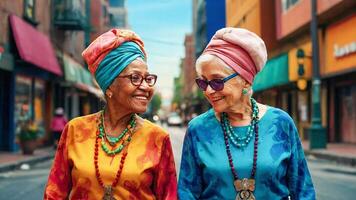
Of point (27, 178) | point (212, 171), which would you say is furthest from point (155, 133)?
point (27, 178)

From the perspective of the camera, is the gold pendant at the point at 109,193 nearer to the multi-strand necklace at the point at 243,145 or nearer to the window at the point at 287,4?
the multi-strand necklace at the point at 243,145

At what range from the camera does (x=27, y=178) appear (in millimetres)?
12352

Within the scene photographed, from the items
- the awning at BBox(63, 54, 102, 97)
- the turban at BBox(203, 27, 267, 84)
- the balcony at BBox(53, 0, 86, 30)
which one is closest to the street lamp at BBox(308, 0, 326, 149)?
the awning at BBox(63, 54, 102, 97)

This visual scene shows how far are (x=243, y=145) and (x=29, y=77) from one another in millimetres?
21574

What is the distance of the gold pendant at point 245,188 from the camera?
275 centimetres

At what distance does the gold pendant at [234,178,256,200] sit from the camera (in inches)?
108

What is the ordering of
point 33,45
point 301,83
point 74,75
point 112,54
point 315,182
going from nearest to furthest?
point 112,54 < point 315,182 < point 33,45 < point 301,83 < point 74,75

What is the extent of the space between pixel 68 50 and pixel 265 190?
2991 cm

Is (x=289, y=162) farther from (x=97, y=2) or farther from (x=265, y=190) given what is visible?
(x=97, y=2)

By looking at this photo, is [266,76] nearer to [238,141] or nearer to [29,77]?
[29,77]

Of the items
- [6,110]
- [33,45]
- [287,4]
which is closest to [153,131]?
[6,110]

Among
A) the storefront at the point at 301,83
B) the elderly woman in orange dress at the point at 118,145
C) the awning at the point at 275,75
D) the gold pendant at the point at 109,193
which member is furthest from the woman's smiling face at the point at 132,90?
the awning at the point at 275,75

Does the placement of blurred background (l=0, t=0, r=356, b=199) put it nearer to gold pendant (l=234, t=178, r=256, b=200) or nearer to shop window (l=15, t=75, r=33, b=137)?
shop window (l=15, t=75, r=33, b=137)

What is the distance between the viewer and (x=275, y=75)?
30.0 metres
